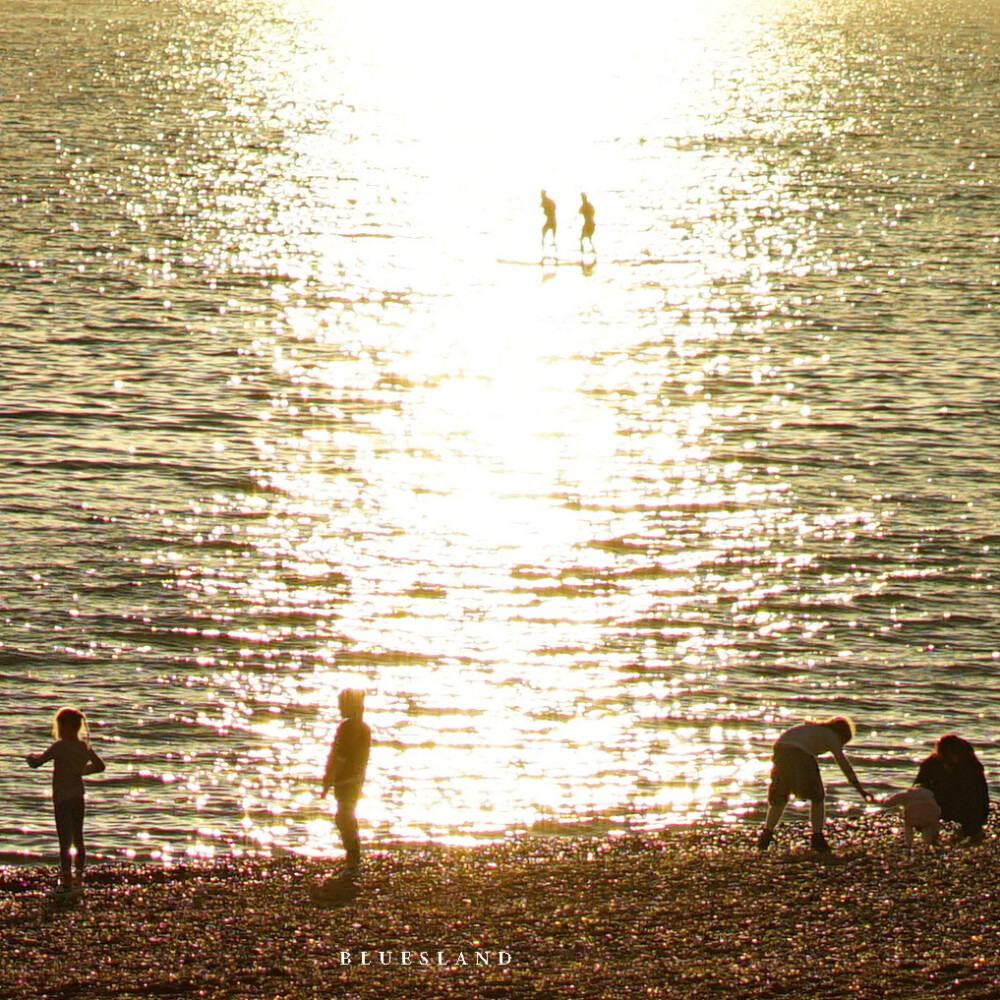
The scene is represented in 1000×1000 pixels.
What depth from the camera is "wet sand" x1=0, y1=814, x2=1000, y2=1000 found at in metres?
16.1

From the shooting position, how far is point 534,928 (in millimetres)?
17484

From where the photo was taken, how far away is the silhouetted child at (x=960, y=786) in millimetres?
19031

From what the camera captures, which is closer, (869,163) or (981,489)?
(981,489)

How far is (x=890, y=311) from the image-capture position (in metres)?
60.6

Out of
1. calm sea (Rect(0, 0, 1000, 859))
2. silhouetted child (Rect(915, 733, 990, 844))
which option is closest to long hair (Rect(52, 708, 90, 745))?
calm sea (Rect(0, 0, 1000, 859))

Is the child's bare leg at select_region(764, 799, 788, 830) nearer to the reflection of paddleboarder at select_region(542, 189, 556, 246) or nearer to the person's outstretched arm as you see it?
the person's outstretched arm

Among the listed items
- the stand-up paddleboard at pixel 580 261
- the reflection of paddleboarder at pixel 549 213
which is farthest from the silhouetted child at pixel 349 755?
the stand-up paddleboard at pixel 580 261

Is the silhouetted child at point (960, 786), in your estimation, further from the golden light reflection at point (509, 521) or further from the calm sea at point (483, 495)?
the golden light reflection at point (509, 521)

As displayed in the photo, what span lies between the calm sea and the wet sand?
3.97 meters

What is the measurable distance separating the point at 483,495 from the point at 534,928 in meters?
23.6

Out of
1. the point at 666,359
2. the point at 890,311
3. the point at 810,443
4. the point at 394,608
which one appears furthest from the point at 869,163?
the point at 394,608

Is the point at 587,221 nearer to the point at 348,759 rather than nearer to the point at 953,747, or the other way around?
the point at 953,747

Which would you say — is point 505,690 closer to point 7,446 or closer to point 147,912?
point 147,912

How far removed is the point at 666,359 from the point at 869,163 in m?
52.1
